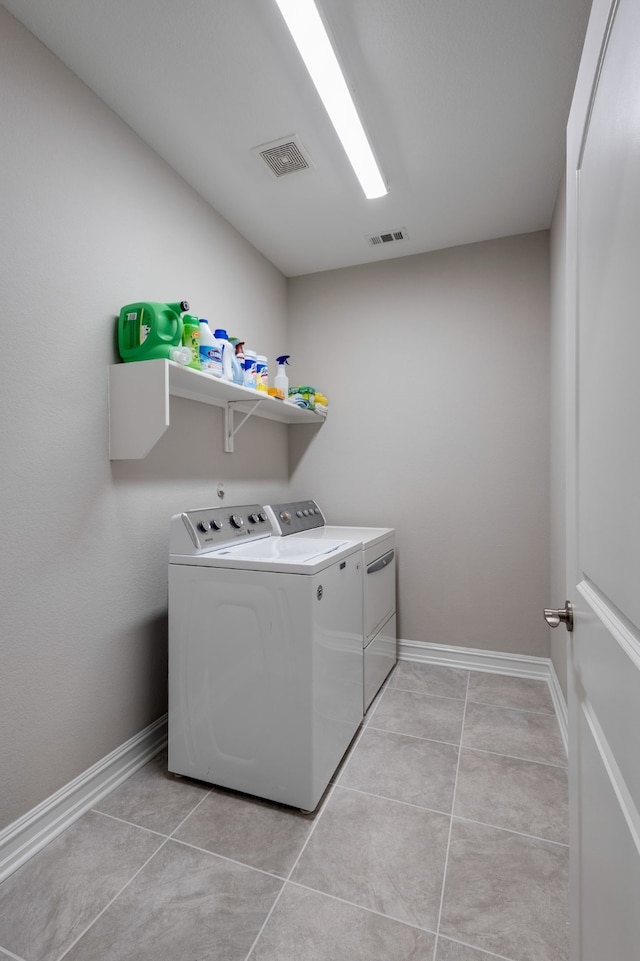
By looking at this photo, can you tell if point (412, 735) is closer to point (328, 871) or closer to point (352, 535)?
point (328, 871)

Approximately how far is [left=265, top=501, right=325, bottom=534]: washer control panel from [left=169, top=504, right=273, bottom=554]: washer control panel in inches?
3.6

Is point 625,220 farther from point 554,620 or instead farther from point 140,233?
point 140,233

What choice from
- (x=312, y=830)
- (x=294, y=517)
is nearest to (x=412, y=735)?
(x=312, y=830)

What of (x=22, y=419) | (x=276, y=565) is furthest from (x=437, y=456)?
(x=22, y=419)

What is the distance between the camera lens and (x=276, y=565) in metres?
1.57

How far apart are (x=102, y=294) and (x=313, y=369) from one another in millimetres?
1627

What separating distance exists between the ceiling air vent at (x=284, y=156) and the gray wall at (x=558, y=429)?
1208 mm

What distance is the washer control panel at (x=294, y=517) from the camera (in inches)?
93.7

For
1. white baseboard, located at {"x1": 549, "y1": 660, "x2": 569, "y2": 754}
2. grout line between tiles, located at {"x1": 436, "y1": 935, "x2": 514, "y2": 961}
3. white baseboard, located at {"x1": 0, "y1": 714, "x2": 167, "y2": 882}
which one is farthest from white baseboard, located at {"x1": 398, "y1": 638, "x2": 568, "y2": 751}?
white baseboard, located at {"x1": 0, "y1": 714, "x2": 167, "y2": 882}

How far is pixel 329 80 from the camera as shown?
1.49 metres

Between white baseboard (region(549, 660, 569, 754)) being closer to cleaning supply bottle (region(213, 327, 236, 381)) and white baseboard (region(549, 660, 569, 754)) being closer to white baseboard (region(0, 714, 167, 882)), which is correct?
white baseboard (region(0, 714, 167, 882))

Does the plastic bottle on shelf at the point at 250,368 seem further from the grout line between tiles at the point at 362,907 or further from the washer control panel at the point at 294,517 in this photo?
the grout line between tiles at the point at 362,907

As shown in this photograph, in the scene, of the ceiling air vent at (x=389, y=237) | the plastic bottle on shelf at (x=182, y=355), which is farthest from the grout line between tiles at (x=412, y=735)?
the ceiling air vent at (x=389, y=237)

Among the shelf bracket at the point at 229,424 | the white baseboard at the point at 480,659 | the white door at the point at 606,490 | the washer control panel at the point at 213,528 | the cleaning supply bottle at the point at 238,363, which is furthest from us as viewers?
the white baseboard at the point at 480,659
